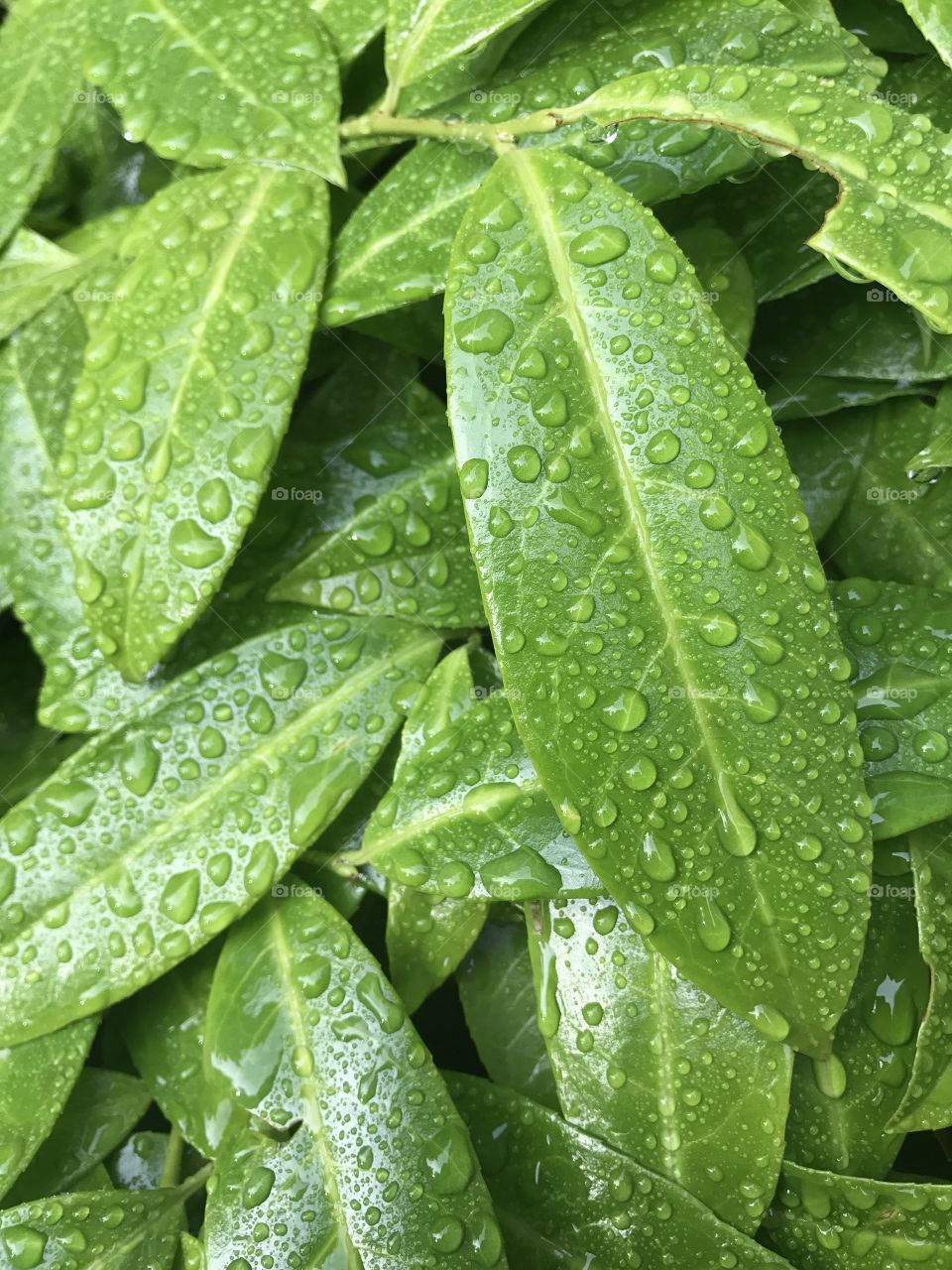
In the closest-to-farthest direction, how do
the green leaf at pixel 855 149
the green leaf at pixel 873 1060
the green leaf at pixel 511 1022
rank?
the green leaf at pixel 855 149 → the green leaf at pixel 873 1060 → the green leaf at pixel 511 1022

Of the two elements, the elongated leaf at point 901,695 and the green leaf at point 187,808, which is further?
the green leaf at point 187,808

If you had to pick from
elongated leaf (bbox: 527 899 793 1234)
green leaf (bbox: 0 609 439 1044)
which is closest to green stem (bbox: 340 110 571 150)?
green leaf (bbox: 0 609 439 1044)

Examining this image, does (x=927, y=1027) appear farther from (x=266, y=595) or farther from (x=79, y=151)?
(x=79, y=151)

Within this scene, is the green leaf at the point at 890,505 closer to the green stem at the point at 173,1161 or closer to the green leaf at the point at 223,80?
the green leaf at the point at 223,80

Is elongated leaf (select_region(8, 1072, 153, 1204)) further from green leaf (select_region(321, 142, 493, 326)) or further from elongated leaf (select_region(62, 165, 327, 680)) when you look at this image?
green leaf (select_region(321, 142, 493, 326))

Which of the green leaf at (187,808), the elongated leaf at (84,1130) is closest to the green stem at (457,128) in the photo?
the green leaf at (187,808)

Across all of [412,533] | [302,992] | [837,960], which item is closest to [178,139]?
[412,533]
